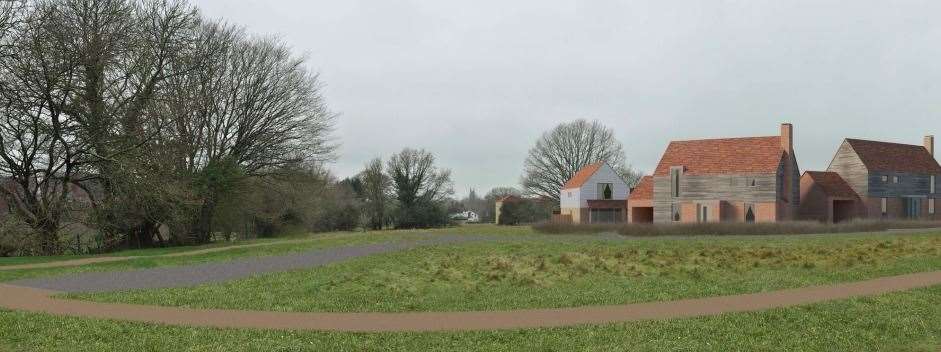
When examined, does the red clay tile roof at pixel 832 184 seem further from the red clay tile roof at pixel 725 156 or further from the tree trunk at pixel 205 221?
the tree trunk at pixel 205 221

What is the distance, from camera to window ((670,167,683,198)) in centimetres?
5000

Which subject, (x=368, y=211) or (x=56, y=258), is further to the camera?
(x=368, y=211)

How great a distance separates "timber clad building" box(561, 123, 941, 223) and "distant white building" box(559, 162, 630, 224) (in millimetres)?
2714

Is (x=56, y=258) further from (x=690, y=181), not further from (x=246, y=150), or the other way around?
(x=690, y=181)

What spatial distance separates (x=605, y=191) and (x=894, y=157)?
23639 millimetres

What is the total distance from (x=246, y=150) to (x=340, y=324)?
31.3m

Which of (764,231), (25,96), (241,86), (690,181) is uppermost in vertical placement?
(241,86)

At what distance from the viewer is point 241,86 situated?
129 ft

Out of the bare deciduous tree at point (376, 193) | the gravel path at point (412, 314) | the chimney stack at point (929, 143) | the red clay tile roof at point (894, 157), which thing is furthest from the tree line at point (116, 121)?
the chimney stack at point (929, 143)

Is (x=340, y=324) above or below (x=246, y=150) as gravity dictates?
below

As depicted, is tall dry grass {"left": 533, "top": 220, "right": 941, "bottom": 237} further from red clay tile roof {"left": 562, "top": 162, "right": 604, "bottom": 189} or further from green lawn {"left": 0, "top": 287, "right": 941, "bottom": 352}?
green lawn {"left": 0, "top": 287, "right": 941, "bottom": 352}

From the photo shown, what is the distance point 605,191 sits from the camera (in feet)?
205

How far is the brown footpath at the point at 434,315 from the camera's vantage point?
10414 mm

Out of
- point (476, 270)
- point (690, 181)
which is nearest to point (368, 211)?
point (690, 181)
